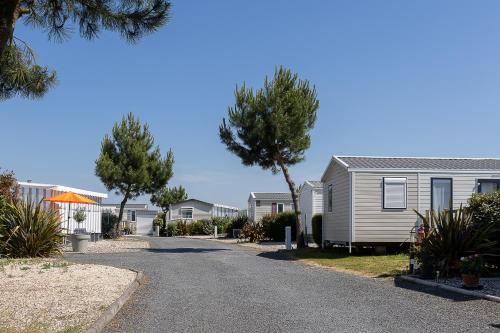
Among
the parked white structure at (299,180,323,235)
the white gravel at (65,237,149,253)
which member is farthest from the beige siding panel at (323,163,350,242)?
the parked white structure at (299,180,323,235)

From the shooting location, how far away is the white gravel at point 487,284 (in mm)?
10672

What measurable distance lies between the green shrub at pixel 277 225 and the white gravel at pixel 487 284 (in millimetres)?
21587

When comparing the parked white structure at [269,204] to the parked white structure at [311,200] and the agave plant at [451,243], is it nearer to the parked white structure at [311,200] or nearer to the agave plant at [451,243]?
the parked white structure at [311,200]

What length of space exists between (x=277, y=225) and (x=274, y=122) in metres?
12.2

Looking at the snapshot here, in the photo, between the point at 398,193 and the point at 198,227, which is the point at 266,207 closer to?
the point at 198,227

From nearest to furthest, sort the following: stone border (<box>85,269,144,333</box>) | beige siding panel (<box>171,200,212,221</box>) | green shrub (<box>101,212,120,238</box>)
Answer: stone border (<box>85,269,144,333</box>), green shrub (<box>101,212,120,238</box>), beige siding panel (<box>171,200,212,221</box>)

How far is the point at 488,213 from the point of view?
45.2 ft

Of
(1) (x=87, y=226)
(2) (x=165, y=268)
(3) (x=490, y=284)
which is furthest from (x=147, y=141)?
(3) (x=490, y=284)

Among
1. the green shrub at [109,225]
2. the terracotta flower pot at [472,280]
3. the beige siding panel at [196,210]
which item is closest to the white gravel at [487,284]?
the terracotta flower pot at [472,280]

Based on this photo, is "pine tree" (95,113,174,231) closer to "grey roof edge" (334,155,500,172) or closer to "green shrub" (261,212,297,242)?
"green shrub" (261,212,297,242)

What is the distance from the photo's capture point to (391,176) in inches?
818

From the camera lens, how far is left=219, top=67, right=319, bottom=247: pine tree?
77.8 ft

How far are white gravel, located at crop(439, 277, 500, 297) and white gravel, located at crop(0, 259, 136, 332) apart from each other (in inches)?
253

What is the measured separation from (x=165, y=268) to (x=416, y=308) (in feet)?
26.1
